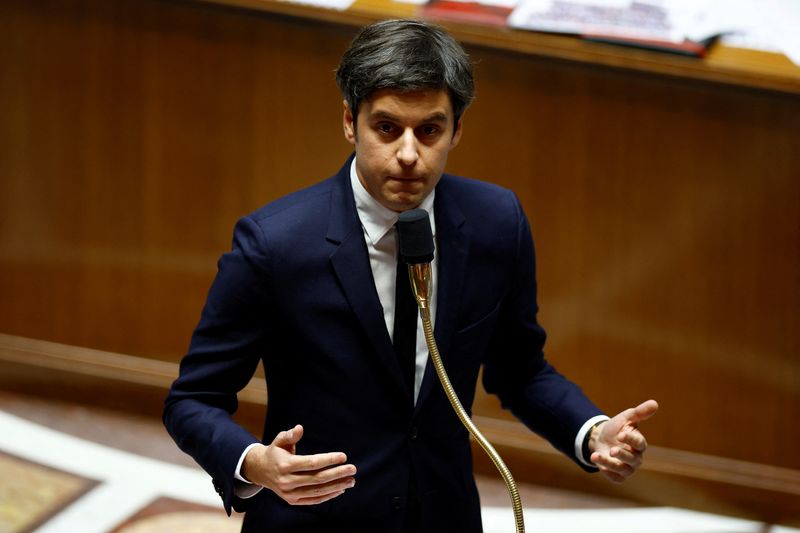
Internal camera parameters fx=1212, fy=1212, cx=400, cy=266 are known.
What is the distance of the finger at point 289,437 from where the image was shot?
1.28 meters

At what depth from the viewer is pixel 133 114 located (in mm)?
3322

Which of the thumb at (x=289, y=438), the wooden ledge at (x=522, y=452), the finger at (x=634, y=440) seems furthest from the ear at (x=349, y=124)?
the wooden ledge at (x=522, y=452)

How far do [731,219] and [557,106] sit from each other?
52 cm

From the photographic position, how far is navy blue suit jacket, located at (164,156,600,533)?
4.68 ft

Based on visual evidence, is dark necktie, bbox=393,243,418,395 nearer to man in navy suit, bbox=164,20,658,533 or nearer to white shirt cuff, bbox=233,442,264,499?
man in navy suit, bbox=164,20,658,533

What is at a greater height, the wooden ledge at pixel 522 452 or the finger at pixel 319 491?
the finger at pixel 319 491

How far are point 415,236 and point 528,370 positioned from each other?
0.40 meters

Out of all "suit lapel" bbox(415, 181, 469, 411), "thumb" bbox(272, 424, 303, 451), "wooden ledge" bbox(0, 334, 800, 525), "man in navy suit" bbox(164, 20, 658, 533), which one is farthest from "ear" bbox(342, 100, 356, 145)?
"wooden ledge" bbox(0, 334, 800, 525)

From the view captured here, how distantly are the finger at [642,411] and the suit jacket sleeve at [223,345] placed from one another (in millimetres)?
444

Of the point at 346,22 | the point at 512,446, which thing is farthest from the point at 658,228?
the point at 346,22

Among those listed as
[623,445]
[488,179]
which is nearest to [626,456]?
[623,445]

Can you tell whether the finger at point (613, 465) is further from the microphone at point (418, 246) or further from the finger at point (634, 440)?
the microphone at point (418, 246)

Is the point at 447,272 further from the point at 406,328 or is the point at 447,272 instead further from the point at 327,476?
the point at 327,476

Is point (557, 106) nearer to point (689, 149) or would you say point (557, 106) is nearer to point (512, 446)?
point (689, 149)
